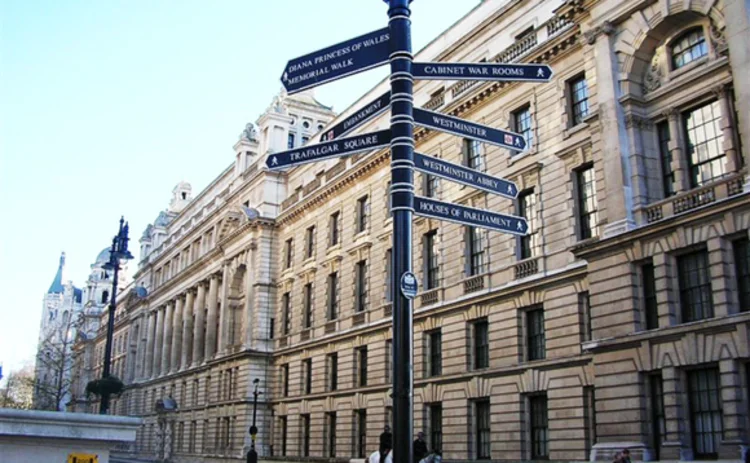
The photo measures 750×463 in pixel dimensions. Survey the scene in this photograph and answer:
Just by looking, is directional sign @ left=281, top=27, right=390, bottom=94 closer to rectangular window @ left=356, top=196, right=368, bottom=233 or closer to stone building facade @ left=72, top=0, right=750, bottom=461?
stone building facade @ left=72, top=0, right=750, bottom=461

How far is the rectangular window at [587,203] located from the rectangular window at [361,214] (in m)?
17.2

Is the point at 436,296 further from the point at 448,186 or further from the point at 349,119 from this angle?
the point at 349,119

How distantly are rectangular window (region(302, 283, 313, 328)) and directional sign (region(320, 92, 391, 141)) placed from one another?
39.0 meters

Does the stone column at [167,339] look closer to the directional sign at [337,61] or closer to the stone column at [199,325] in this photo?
the stone column at [199,325]

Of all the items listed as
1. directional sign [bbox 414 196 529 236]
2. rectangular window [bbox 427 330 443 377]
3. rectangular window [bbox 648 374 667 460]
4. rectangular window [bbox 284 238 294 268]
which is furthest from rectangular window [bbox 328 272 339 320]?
directional sign [bbox 414 196 529 236]

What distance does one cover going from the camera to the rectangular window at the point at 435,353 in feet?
112

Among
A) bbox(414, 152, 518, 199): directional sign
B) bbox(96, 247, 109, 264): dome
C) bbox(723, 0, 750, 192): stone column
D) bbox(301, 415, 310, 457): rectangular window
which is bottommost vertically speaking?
bbox(301, 415, 310, 457): rectangular window

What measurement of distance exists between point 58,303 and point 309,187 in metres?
162

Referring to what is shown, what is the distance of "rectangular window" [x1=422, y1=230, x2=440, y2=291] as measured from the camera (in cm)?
3575

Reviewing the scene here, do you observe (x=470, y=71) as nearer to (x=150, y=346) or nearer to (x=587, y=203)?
(x=587, y=203)

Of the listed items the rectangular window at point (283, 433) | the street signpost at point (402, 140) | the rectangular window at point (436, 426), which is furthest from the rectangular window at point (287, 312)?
the street signpost at point (402, 140)

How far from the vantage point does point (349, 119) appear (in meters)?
10.1

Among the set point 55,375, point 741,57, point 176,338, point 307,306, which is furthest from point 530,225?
point 55,375

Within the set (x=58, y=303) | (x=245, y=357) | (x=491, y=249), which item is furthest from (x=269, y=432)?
(x=58, y=303)
